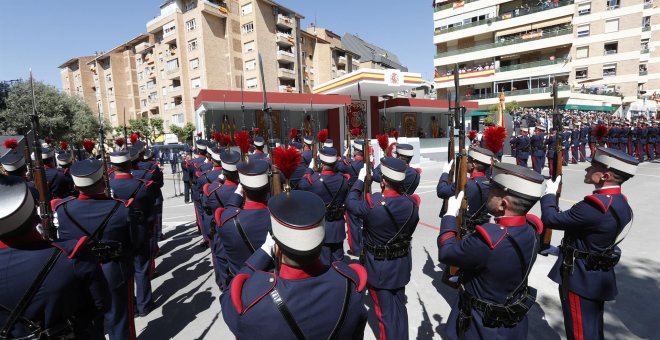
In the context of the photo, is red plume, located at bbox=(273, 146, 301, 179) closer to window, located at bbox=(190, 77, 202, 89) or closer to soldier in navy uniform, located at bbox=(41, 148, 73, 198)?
soldier in navy uniform, located at bbox=(41, 148, 73, 198)

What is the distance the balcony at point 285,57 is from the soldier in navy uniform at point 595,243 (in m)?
45.1

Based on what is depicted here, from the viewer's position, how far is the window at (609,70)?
37.8 meters

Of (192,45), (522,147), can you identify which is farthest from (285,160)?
(192,45)

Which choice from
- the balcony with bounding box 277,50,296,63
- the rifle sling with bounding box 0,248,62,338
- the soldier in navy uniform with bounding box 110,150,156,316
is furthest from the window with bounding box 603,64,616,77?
the rifle sling with bounding box 0,248,62,338

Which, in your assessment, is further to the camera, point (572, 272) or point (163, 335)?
point (163, 335)

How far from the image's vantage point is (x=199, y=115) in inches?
633

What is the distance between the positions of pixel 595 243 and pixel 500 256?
54.2 inches

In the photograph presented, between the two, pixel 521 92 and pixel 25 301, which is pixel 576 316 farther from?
pixel 521 92

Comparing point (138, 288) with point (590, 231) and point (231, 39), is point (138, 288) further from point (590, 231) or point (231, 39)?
point (231, 39)

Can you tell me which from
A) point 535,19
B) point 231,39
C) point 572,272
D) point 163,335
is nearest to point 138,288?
point 163,335

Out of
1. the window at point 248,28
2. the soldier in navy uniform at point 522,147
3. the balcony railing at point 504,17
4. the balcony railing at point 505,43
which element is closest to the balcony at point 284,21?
the window at point 248,28

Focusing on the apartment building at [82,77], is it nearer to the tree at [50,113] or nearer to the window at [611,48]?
the tree at [50,113]

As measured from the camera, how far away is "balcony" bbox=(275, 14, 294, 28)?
44469 millimetres

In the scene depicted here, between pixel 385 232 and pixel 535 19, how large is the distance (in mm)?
Result: 44655
